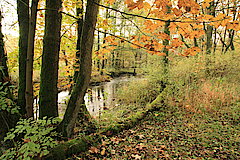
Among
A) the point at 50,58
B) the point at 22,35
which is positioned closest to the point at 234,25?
the point at 50,58

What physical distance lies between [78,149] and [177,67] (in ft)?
21.3

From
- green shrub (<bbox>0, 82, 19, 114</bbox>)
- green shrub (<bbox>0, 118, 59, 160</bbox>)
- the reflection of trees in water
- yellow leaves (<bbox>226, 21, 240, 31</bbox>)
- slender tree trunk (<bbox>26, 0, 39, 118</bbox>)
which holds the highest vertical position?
yellow leaves (<bbox>226, 21, 240, 31</bbox>)

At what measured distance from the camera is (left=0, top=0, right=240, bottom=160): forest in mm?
1909

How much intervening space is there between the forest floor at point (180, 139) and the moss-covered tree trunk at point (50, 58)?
1.18 metres

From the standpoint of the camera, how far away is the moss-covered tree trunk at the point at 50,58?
7.52 ft

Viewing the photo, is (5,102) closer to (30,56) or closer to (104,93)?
(30,56)

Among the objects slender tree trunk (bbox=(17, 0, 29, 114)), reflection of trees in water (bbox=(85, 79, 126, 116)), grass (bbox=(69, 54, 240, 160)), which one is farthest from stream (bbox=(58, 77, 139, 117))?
slender tree trunk (bbox=(17, 0, 29, 114))

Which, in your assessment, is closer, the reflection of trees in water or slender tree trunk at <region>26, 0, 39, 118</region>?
slender tree trunk at <region>26, 0, 39, 118</region>

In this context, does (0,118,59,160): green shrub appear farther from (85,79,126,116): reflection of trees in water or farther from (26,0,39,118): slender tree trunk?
(85,79,126,116): reflection of trees in water

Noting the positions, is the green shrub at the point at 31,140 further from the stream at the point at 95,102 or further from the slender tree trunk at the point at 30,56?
the stream at the point at 95,102

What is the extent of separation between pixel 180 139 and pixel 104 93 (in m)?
2.54

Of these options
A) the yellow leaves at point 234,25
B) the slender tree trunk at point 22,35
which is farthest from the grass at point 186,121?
the yellow leaves at point 234,25

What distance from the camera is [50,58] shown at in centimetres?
236

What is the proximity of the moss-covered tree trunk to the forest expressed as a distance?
0.02 meters
